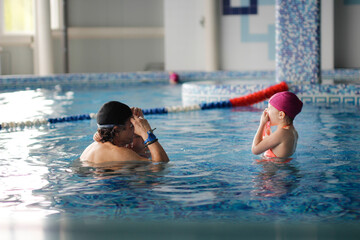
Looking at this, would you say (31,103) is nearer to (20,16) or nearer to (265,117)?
(265,117)

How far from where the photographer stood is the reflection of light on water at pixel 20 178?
3107mm

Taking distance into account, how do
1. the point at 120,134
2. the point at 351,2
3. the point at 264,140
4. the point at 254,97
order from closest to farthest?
the point at 120,134, the point at 264,140, the point at 254,97, the point at 351,2

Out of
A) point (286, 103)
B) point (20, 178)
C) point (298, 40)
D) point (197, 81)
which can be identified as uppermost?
point (298, 40)

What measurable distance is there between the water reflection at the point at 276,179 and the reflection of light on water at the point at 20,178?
130 cm

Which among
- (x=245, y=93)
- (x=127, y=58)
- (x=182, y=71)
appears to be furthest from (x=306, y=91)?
(x=127, y=58)

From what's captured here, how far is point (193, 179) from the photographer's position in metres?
3.86

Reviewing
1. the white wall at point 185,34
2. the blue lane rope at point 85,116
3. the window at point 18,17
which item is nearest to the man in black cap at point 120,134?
the blue lane rope at point 85,116

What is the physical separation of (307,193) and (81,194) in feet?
4.47

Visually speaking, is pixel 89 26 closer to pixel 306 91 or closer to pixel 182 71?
pixel 182 71

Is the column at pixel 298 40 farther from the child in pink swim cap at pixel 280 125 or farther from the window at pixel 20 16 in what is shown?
the window at pixel 20 16

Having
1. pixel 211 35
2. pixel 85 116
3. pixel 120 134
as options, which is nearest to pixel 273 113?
pixel 120 134

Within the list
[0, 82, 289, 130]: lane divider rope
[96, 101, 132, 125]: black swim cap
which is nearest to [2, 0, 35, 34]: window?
[0, 82, 289, 130]: lane divider rope

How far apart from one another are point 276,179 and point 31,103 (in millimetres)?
6495

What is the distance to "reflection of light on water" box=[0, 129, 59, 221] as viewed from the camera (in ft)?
10.2
